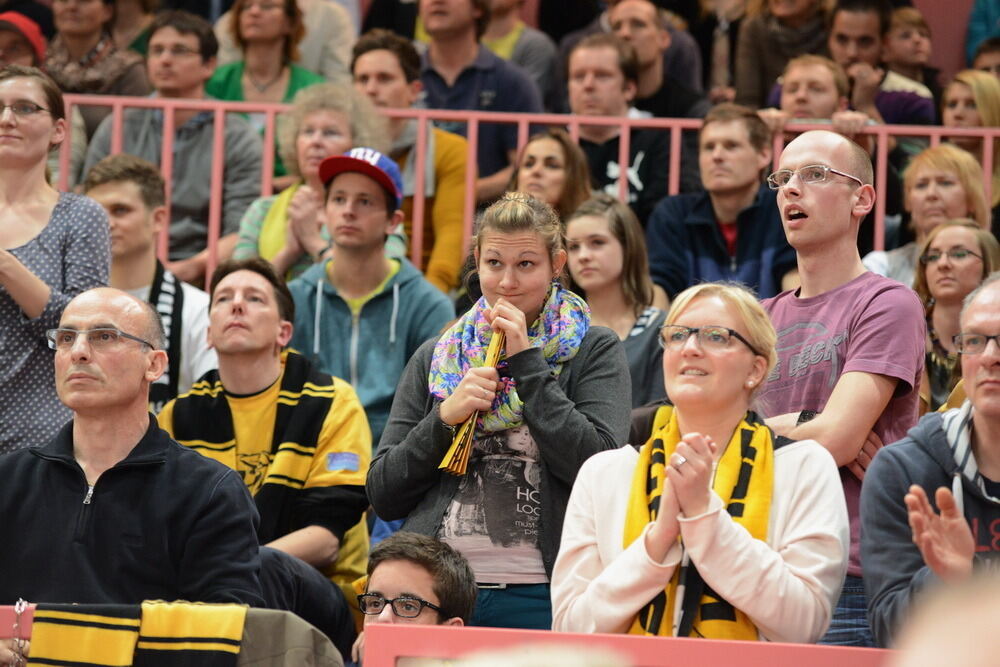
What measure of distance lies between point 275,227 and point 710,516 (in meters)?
3.40

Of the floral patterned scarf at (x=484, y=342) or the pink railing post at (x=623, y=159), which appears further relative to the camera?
the pink railing post at (x=623, y=159)

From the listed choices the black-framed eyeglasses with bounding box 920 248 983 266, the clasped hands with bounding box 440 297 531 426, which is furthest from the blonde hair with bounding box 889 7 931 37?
the clasped hands with bounding box 440 297 531 426

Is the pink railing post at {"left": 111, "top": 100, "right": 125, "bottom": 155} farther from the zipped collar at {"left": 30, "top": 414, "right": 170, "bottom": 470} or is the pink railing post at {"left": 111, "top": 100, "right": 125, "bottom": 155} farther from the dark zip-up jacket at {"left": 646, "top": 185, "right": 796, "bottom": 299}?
the zipped collar at {"left": 30, "top": 414, "right": 170, "bottom": 470}

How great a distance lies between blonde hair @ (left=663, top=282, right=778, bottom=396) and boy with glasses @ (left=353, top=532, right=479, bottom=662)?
2.61 feet

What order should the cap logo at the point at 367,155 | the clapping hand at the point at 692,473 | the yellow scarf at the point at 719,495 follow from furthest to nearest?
the cap logo at the point at 367,155, the yellow scarf at the point at 719,495, the clapping hand at the point at 692,473

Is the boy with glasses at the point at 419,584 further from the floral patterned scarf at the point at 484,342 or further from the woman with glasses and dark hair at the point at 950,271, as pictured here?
the woman with glasses and dark hair at the point at 950,271

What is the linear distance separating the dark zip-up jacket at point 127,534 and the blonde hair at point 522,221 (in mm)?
919

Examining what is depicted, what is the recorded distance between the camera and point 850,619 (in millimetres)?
3322

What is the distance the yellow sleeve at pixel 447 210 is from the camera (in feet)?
19.8

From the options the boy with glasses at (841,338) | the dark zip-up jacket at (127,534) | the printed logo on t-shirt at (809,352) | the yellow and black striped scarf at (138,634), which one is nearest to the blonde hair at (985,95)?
the boy with glasses at (841,338)

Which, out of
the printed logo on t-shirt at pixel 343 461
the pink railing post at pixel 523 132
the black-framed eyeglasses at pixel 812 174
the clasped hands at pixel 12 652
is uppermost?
the pink railing post at pixel 523 132

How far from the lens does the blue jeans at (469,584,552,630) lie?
3.54 meters

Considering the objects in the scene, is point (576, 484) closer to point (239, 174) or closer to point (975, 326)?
point (975, 326)

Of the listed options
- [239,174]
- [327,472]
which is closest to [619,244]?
[327,472]
